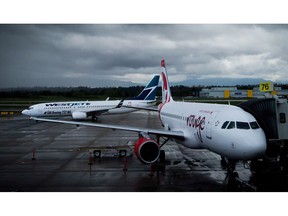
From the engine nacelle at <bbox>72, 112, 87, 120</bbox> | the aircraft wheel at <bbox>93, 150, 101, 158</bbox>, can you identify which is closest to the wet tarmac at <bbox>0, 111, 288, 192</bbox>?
the aircraft wheel at <bbox>93, 150, 101, 158</bbox>

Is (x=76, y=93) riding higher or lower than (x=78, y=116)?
higher

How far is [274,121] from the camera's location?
588 inches

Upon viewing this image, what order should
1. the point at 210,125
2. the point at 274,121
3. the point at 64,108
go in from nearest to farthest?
the point at 274,121
the point at 210,125
the point at 64,108

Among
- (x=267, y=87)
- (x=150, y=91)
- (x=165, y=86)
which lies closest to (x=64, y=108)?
(x=150, y=91)

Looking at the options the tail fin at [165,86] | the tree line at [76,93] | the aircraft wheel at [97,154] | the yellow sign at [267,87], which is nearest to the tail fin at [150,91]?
the tail fin at [165,86]

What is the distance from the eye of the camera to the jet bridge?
14.7 metres

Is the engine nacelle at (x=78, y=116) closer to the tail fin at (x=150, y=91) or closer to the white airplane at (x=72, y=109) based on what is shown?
the white airplane at (x=72, y=109)

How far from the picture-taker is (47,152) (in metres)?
24.4

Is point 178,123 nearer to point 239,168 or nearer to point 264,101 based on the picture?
point 239,168

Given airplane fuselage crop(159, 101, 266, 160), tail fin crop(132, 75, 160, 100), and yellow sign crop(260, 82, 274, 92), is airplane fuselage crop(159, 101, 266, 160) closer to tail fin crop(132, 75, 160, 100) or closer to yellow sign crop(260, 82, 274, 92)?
yellow sign crop(260, 82, 274, 92)

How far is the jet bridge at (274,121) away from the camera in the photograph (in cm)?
1468

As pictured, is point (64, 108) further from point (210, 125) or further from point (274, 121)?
point (274, 121)

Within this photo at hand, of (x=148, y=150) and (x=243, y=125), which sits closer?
(x=243, y=125)

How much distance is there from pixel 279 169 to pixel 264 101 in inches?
177
